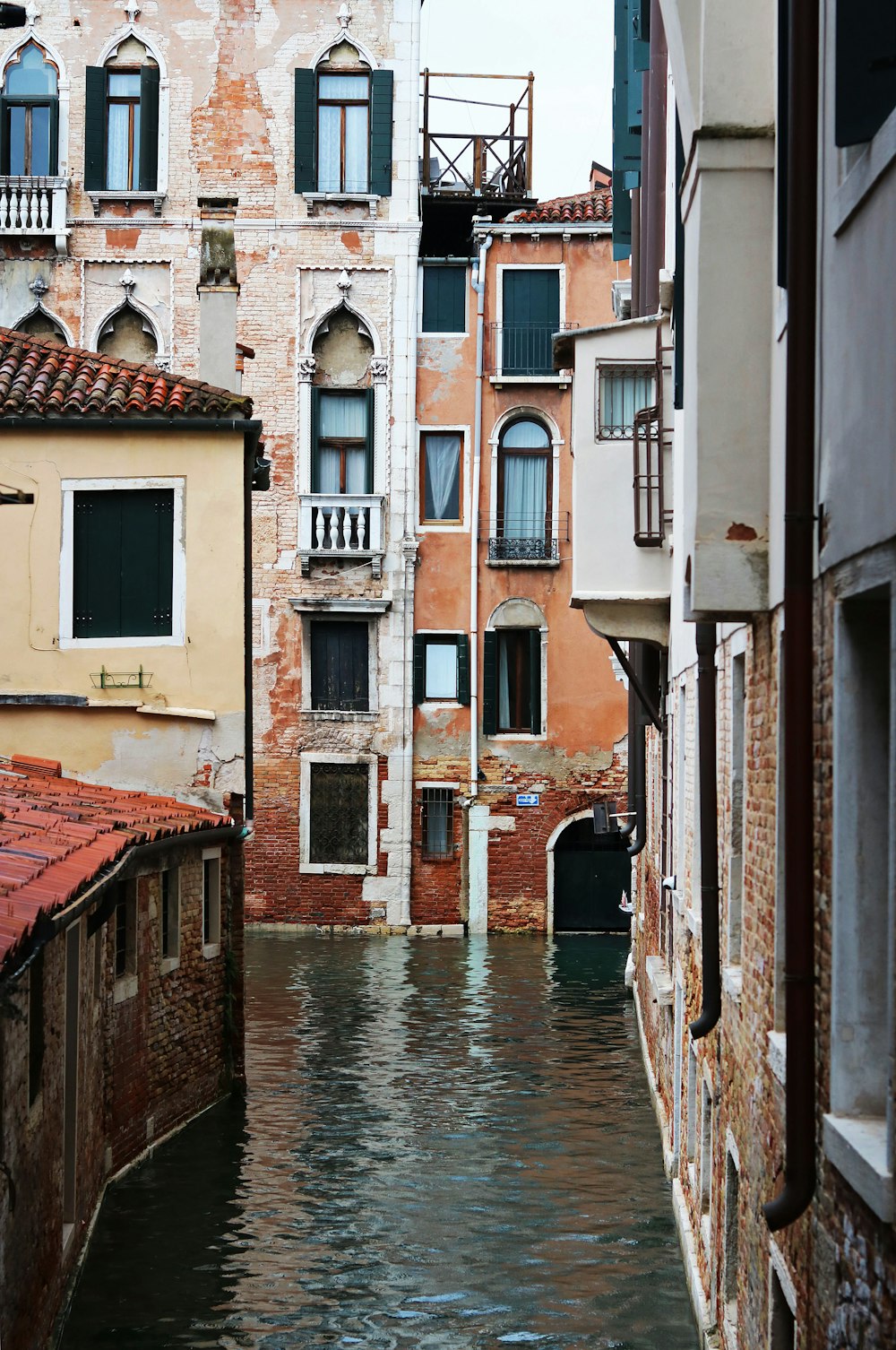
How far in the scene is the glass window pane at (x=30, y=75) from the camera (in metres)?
27.7

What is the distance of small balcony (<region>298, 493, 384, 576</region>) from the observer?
1077 inches

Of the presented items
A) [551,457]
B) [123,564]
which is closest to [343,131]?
[551,457]

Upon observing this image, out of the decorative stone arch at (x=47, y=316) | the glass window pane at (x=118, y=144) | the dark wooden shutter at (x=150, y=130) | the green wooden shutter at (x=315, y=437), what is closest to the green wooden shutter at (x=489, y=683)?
the green wooden shutter at (x=315, y=437)

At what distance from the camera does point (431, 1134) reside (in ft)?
48.0

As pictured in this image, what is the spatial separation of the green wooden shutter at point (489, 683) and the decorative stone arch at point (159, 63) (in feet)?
27.0

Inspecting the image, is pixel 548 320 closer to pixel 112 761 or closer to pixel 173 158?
pixel 173 158

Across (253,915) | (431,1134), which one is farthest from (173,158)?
(431,1134)

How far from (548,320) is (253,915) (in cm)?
1006

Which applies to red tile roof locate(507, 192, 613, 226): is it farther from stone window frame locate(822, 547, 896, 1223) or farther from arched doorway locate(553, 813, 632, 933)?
stone window frame locate(822, 547, 896, 1223)

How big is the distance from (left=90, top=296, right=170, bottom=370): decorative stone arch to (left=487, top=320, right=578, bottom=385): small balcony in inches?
193

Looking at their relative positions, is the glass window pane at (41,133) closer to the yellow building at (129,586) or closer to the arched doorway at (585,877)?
the arched doorway at (585,877)

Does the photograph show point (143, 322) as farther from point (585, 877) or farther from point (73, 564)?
point (73, 564)

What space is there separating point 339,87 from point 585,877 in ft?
40.8

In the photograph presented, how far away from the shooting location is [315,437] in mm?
27703
